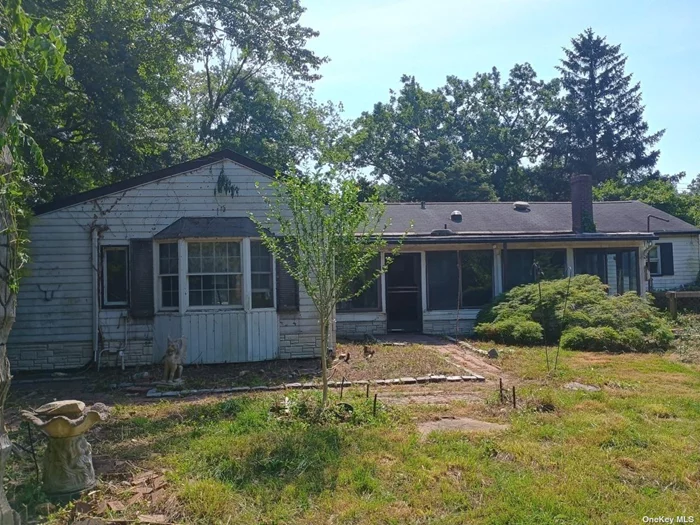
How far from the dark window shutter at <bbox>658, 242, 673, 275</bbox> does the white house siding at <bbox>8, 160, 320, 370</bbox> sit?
1634 cm

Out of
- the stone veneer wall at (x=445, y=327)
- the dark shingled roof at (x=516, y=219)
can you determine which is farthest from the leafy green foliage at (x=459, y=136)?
the stone veneer wall at (x=445, y=327)

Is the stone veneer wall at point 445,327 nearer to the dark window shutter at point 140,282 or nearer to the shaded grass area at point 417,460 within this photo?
the shaded grass area at point 417,460

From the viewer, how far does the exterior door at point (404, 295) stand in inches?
590

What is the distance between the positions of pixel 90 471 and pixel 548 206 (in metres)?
18.3

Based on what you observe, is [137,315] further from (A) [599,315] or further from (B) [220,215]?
(A) [599,315]

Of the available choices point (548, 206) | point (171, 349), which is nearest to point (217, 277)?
point (171, 349)

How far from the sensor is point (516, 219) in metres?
17.2

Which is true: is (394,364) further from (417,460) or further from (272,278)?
(417,460)

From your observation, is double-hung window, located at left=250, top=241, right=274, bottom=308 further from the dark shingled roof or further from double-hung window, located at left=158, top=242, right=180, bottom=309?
the dark shingled roof

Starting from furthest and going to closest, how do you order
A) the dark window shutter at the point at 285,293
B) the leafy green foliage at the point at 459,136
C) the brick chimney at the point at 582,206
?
the leafy green foliage at the point at 459,136
the brick chimney at the point at 582,206
the dark window shutter at the point at 285,293

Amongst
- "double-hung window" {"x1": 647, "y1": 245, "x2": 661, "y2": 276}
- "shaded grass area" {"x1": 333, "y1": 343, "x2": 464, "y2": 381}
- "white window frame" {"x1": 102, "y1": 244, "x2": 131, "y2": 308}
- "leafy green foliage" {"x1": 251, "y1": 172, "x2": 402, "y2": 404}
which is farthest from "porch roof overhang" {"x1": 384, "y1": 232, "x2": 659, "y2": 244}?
"leafy green foliage" {"x1": 251, "y1": 172, "x2": 402, "y2": 404}

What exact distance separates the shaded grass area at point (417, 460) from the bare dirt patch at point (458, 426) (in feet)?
0.50

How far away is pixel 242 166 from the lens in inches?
407

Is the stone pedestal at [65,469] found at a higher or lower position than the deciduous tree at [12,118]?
lower
